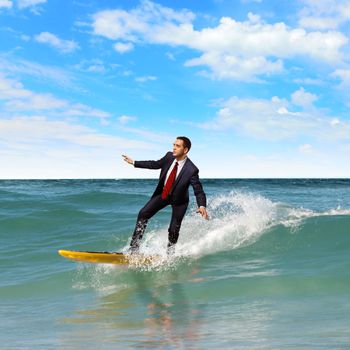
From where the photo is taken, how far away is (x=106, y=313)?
573cm

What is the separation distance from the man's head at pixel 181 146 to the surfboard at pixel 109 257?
7.00ft

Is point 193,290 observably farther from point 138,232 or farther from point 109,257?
point 109,257

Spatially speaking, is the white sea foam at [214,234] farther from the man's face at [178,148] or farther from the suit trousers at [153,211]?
the man's face at [178,148]

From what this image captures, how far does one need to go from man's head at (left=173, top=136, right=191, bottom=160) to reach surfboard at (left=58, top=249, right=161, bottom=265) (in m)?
2.13

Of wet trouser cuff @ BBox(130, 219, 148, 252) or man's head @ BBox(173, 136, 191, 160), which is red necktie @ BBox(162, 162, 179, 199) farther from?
wet trouser cuff @ BBox(130, 219, 148, 252)

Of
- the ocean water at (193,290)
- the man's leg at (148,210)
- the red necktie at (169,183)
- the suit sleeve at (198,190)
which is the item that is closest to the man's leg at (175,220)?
the man's leg at (148,210)

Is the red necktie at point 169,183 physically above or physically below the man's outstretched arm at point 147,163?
below

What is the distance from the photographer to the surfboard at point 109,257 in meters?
7.73

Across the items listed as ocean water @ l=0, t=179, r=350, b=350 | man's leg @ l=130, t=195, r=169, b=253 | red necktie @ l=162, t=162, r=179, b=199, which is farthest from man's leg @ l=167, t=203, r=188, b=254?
ocean water @ l=0, t=179, r=350, b=350

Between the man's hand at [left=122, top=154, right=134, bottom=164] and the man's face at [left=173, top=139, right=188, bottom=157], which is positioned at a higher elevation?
the man's face at [left=173, top=139, right=188, bottom=157]

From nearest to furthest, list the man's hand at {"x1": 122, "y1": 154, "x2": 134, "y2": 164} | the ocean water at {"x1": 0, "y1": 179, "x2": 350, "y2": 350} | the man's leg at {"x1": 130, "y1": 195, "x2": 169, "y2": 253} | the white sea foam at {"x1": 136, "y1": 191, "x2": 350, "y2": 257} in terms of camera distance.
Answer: the ocean water at {"x1": 0, "y1": 179, "x2": 350, "y2": 350} < the man's hand at {"x1": 122, "y1": 154, "x2": 134, "y2": 164} < the man's leg at {"x1": 130, "y1": 195, "x2": 169, "y2": 253} < the white sea foam at {"x1": 136, "y1": 191, "x2": 350, "y2": 257}

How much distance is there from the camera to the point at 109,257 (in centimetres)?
791

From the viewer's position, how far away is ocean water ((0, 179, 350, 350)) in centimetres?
450

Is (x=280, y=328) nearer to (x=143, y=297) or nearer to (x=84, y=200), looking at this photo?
(x=143, y=297)
